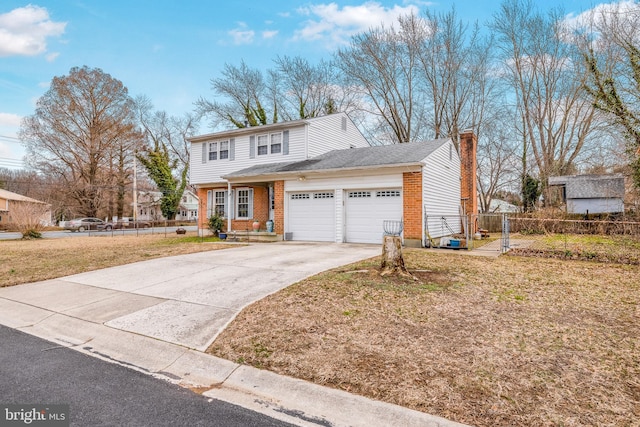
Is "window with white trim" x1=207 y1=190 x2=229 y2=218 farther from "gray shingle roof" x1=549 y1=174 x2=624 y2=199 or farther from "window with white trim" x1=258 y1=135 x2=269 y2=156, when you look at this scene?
"gray shingle roof" x1=549 y1=174 x2=624 y2=199

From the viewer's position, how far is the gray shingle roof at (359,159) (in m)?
12.7

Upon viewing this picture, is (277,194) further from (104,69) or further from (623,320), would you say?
(104,69)

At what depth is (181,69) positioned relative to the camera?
17734mm

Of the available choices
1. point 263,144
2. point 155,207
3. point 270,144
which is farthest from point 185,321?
point 155,207

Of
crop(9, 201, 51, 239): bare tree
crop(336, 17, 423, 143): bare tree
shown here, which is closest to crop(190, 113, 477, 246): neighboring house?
crop(336, 17, 423, 143): bare tree

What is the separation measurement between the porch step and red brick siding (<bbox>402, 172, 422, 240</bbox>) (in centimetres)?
570

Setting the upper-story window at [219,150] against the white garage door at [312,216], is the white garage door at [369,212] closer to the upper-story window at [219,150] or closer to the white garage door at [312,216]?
the white garage door at [312,216]

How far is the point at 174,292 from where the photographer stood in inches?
244

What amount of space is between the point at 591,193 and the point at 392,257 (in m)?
21.9

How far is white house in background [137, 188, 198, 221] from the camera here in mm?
45434

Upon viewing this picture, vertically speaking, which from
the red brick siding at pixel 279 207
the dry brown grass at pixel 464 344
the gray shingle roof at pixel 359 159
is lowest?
the dry brown grass at pixel 464 344

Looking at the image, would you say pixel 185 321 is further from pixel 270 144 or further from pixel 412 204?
pixel 270 144

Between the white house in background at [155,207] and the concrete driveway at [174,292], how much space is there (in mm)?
35160

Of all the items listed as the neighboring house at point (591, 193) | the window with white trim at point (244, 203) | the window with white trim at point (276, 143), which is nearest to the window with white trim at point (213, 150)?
the window with white trim at point (244, 203)
